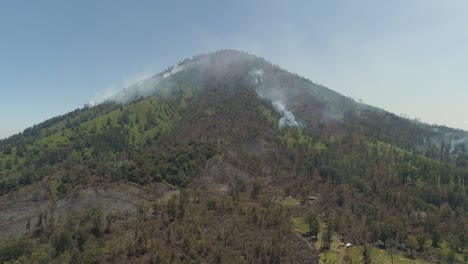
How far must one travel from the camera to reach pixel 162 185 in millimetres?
176250

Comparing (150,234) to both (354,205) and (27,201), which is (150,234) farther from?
(354,205)

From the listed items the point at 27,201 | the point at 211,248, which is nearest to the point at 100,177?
the point at 27,201

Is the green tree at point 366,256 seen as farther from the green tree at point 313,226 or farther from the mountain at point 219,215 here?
the green tree at point 313,226

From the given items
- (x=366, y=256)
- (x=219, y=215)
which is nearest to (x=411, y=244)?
(x=366, y=256)

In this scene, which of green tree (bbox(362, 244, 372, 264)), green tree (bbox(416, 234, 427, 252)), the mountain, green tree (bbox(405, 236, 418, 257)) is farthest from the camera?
green tree (bbox(416, 234, 427, 252))

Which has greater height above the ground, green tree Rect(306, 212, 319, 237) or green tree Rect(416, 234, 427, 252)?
green tree Rect(306, 212, 319, 237)

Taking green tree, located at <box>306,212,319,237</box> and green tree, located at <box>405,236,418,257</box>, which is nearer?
green tree, located at <box>405,236,418,257</box>

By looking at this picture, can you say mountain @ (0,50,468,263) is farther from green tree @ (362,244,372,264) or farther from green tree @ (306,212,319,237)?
green tree @ (362,244,372,264)

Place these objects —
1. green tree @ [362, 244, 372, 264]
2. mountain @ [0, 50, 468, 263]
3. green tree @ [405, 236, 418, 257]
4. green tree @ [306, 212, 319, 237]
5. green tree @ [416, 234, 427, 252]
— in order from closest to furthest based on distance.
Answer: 1. green tree @ [362, 244, 372, 264]
2. mountain @ [0, 50, 468, 263]
3. green tree @ [405, 236, 418, 257]
4. green tree @ [416, 234, 427, 252]
5. green tree @ [306, 212, 319, 237]

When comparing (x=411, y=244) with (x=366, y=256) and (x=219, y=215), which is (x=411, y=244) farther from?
(x=219, y=215)

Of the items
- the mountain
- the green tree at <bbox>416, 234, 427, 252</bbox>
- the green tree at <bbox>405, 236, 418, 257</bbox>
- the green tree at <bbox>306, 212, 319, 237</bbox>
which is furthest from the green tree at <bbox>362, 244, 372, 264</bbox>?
the green tree at <bbox>416, 234, 427, 252</bbox>

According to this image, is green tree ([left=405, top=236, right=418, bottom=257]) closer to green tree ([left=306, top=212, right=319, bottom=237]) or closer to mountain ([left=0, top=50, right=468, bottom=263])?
mountain ([left=0, top=50, right=468, bottom=263])

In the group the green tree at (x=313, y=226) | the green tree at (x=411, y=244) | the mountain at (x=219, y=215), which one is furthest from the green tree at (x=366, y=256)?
the green tree at (x=313, y=226)

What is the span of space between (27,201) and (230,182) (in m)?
92.1
